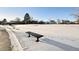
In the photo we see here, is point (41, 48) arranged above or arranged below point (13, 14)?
below

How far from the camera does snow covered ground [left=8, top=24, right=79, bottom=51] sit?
6.95ft

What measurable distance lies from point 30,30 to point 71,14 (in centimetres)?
52

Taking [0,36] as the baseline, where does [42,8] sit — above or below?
above

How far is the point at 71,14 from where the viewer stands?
2170 mm

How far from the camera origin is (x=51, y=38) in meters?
2.17

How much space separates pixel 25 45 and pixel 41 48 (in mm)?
190

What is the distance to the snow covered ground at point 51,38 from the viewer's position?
2119mm

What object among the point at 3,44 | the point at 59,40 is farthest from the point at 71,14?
the point at 3,44
